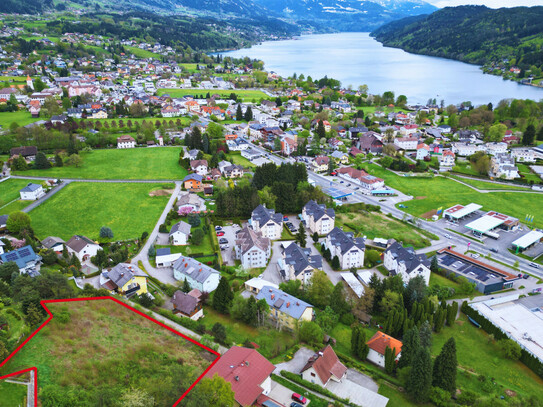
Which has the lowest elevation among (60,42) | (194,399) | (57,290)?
(57,290)

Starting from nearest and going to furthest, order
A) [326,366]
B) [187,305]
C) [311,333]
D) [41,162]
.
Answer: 1. [326,366]
2. [311,333]
3. [187,305]
4. [41,162]

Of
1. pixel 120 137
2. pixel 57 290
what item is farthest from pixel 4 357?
pixel 120 137

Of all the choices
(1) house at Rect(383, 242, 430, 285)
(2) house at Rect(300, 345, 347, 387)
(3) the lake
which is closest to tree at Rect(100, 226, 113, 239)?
(2) house at Rect(300, 345, 347, 387)

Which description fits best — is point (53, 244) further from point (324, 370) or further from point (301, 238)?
point (324, 370)

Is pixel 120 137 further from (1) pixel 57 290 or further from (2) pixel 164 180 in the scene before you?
(1) pixel 57 290

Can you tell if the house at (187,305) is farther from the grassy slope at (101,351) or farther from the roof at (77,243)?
the roof at (77,243)

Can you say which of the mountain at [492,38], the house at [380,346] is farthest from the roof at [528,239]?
the mountain at [492,38]

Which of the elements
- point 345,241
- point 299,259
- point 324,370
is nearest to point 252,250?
point 299,259
